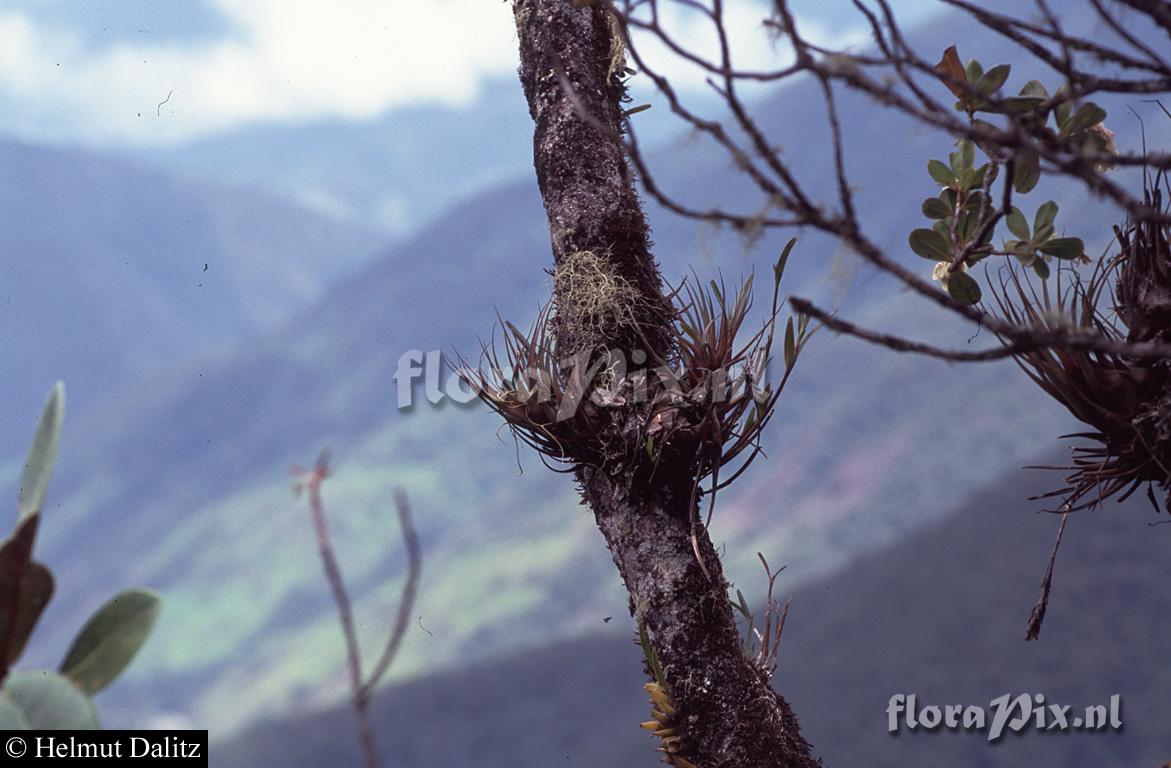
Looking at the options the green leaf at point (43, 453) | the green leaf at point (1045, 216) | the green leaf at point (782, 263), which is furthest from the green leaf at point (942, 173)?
the green leaf at point (43, 453)

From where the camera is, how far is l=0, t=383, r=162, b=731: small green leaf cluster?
46 cm

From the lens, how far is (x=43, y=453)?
1.64 feet

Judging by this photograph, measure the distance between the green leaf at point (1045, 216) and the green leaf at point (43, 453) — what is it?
1.06 meters

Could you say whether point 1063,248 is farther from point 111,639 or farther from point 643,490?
point 111,639

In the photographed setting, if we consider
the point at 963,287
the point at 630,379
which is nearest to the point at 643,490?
the point at 630,379

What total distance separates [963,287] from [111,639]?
0.99 metres

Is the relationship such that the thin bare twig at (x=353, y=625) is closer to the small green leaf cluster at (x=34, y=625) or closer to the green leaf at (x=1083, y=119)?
the small green leaf cluster at (x=34, y=625)

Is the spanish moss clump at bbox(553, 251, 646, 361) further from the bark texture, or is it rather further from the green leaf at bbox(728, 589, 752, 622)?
the green leaf at bbox(728, 589, 752, 622)

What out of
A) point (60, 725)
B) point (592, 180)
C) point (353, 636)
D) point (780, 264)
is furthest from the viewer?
point (592, 180)

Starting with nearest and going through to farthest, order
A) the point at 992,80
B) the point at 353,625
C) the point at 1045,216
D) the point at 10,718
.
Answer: the point at 10,718
the point at 353,625
the point at 992,80
the point at 1045,216

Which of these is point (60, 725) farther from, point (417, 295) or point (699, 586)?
point (417, 295)

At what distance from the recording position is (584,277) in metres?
1.30

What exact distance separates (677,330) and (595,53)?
0.38 meters

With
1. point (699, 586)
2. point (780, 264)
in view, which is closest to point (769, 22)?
point (780, 264)
